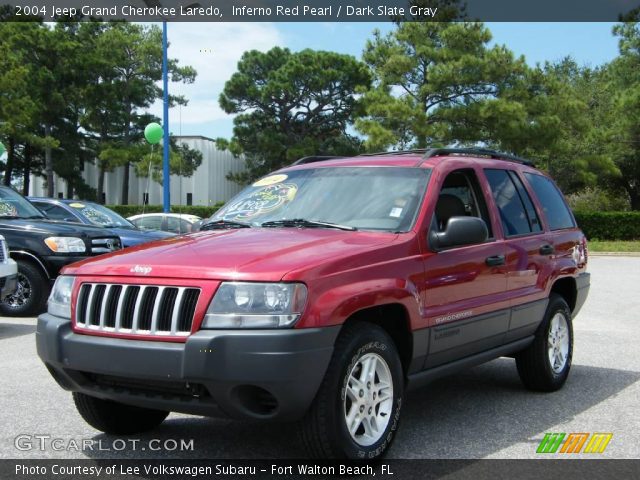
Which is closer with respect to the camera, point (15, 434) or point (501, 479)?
point (501, 479)

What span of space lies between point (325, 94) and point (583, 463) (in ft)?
131

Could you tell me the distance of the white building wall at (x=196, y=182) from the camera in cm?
4672

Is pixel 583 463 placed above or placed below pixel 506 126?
below

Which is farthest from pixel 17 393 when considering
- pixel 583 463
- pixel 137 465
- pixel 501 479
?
pixel 583 463

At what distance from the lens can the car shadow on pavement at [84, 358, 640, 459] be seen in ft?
14.4

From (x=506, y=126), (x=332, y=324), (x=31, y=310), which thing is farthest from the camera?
(x=506, y=126)

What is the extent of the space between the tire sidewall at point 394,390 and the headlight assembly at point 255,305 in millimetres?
430

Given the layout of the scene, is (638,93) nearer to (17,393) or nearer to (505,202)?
(505,202)

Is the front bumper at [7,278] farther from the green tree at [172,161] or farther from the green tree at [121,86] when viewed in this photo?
the green tree at [121,86]

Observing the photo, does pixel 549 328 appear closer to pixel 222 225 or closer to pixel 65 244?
pixel 222 225

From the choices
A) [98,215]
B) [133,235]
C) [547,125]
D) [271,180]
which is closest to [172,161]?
[547,125]

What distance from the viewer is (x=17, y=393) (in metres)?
5.82

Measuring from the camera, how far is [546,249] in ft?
19.6

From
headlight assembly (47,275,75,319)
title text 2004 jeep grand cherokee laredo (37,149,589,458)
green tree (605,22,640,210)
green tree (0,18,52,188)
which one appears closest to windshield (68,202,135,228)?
title text 2004 jeep grand cherokee laredo (37,149,589,458)
